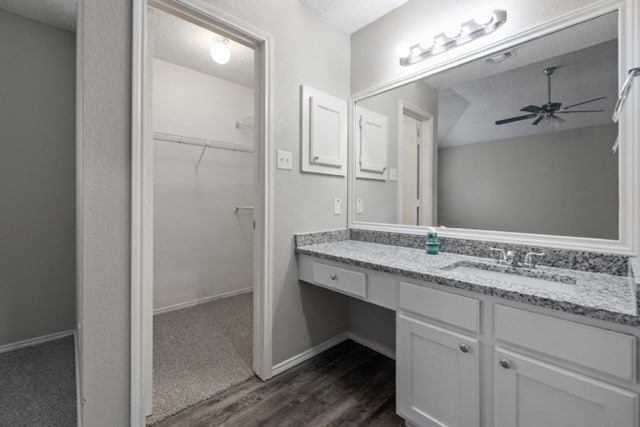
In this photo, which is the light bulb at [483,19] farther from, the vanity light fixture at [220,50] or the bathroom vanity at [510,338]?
the vanity light fixture at [220,50]

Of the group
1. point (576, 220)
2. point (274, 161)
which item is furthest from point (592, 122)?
point (274, 161)

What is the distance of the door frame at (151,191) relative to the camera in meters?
1.23

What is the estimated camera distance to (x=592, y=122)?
1237 mm

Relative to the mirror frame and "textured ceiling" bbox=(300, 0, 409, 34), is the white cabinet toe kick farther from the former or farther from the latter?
"textured ceiling" bbox=(300, 0, 409, 34)

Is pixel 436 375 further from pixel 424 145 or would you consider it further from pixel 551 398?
pixel 424 145

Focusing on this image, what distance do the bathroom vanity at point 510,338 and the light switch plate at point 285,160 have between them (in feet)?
2.28

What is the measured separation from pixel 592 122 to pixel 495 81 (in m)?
0.50

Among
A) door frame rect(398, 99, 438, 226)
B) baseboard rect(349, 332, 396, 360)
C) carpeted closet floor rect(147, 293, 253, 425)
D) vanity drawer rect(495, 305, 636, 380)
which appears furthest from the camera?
baseboard rect(349, 332, 396, 360)

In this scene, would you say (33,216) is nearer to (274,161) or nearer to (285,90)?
(274,161)

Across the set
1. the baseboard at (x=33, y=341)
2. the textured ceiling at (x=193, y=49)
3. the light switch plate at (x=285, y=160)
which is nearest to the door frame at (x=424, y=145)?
the light switch plate at (x=285, y=160)

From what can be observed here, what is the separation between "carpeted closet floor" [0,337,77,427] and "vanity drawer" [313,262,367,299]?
142 centimetres

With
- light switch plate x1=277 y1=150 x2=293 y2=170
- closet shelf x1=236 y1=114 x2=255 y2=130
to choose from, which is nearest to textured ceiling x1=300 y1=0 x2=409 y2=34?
light switch plate x1=277 y1=150 x2=293 y2=170

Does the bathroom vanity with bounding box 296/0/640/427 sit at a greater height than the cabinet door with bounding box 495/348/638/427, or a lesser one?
greater

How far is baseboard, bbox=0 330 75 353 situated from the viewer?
1997 mm
